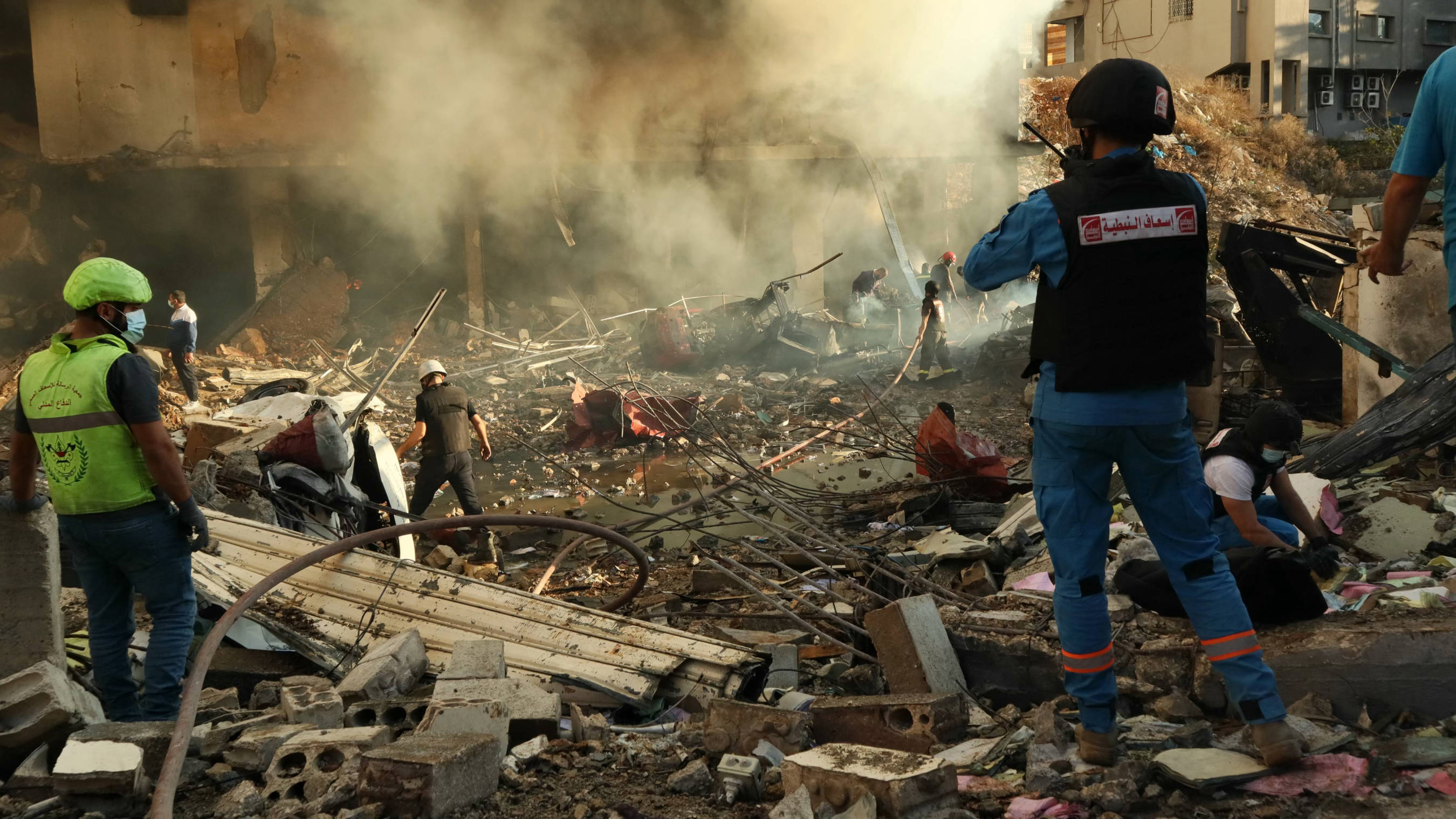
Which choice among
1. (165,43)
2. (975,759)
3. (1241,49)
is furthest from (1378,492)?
(1241,49)

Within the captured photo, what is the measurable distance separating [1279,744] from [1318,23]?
107 feet

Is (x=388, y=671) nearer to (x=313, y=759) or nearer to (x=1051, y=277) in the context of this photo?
(x=313, y=759)

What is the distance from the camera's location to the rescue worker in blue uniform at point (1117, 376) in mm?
2572

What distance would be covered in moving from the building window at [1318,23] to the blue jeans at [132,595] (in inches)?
1284

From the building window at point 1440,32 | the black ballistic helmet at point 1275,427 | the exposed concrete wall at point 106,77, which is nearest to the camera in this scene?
the black ballistic helmet at point 1275,427

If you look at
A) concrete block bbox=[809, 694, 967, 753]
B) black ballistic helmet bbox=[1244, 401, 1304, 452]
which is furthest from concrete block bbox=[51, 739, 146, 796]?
black ballistic helmet bbox=[1244, 401, 1304, 452]

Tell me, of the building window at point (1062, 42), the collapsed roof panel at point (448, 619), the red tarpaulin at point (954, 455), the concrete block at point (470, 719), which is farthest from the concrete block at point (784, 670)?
the building window at point (1062, 42)

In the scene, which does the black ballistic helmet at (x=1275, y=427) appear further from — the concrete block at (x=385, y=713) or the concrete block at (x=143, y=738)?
the concrete block at (x=143, y=738)

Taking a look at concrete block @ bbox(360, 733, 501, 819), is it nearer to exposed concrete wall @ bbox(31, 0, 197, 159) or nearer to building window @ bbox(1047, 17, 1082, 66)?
exposed concrete wall @ bbox(31, 0, 197, 159)

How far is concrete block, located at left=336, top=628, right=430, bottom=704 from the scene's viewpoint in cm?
353

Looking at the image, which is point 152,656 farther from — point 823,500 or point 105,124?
point 105,124

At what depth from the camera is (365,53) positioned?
16438mm

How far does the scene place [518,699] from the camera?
328 cm

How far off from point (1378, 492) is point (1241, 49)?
27.8m
